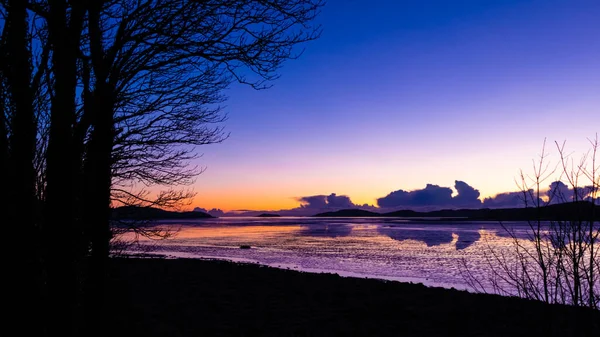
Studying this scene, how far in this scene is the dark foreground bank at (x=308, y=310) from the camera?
32.1 feet

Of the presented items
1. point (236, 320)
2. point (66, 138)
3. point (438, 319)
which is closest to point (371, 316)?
point (438, 319)

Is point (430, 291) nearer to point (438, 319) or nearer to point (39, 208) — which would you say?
point (438, 319)

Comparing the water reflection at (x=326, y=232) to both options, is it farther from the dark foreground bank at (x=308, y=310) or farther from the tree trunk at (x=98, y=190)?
the tree trunk at (x=98, y=190)

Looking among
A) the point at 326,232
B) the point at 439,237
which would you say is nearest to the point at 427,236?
the point at 439,237

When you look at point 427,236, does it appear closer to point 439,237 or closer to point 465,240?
point 439,237

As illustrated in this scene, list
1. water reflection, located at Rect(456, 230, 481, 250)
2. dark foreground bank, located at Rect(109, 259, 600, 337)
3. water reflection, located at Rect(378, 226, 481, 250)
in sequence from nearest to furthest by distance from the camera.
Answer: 1. dark foreground bank, located at Rect(109, 259, 600, 337)
2. water reflection, located at Rect(456, 230, 481, 250)
3. water reflection, located at Rect(378, 226, 481, 250)

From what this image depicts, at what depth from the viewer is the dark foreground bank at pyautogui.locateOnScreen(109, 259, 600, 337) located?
9.78 metres

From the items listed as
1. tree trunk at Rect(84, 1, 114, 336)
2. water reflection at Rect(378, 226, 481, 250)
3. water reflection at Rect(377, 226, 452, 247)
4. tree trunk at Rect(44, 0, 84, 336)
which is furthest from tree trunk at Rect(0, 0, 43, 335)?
water reflection at Rect(377, 226, 452, 247)

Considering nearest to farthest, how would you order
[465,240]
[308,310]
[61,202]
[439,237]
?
[61,202] → [308,310] → [465,240] → [439,237]

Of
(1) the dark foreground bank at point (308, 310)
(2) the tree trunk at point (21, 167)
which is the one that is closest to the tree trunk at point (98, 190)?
(2) the tree trunk at point (21, 167)

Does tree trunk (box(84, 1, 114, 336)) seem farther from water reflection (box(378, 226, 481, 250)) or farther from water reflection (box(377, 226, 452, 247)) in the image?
water reflection (box(377, 226, 452, 247))

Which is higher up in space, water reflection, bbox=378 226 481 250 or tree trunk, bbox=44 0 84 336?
tree trunk, bbox=44 0 84 336

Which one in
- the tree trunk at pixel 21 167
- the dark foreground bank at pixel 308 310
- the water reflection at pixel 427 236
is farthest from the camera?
the water reflection at pixel 427 236

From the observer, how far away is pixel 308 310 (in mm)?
12070
